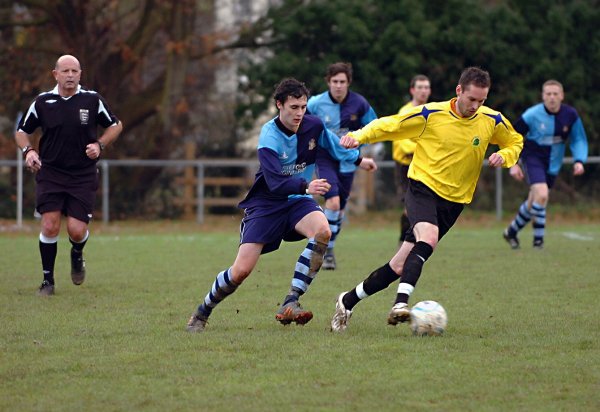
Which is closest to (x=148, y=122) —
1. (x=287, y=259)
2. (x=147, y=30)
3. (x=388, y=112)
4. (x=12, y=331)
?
(x=147, y=30)

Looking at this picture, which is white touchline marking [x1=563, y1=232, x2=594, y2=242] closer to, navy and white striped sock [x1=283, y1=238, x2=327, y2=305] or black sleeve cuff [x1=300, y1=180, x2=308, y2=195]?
navy and white striped sock [x1=283, y1=238, x2=327, y2=305]

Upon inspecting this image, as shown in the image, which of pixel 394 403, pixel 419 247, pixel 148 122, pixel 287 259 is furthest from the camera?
pixel 148 122

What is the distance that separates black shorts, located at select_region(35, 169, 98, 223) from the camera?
32.3ft

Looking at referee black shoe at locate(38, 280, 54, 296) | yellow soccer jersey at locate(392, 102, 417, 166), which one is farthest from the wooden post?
referee black shoe at locate(38, 280, 54, 296)

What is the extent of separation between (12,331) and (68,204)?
252 cm

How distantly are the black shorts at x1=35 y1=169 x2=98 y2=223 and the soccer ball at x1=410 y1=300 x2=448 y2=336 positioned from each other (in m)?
4.04

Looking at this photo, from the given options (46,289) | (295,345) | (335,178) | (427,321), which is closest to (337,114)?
(335,178)

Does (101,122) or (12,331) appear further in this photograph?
(101,122)

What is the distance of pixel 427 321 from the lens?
7020 mm

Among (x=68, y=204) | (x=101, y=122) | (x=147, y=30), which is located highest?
(x=147, y=30)

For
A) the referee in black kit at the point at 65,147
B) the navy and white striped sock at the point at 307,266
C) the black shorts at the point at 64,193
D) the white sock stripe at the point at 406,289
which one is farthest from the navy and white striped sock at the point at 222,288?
the black shorts at the point at 64,193

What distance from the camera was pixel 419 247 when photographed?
→ 736 cm

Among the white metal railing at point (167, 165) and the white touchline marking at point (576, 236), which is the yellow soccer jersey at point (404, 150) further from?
the white metal railing at point (167, 165)

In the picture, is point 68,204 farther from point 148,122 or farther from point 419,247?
point 148,122
